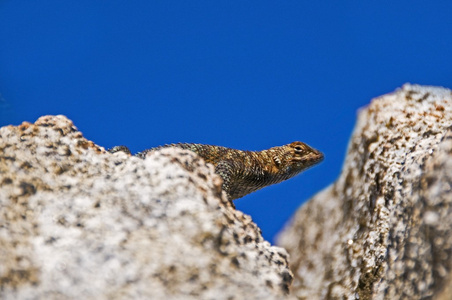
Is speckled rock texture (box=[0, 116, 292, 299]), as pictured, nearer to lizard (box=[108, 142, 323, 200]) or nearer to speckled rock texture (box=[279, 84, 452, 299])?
speckled rock texture (box=[279, 84, 452, 299])

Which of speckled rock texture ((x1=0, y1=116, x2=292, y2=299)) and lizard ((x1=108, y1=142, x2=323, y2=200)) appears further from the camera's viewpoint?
lizard ((x1=108, y1=142, x2=323, y2=200))

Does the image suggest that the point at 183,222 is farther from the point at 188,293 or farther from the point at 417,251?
the point at 417,251

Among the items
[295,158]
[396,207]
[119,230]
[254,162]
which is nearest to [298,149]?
[295,158]

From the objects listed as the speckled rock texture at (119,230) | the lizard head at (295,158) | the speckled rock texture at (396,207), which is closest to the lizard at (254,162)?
the lizard head at (295,158)

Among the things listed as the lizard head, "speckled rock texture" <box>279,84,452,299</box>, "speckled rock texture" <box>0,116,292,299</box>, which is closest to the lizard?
the lizard head

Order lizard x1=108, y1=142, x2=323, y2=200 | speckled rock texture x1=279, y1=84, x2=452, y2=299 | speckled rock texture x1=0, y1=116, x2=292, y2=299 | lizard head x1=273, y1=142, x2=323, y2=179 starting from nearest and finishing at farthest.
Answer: speckled rock texture x1=0, y1=116, x2=292, y2=299, speckled rock texture x1=279, y1=84, x2=452, y2=299, lizard x1=108, y1=142, x2=323, y2=200, lizard head x1=273, y1=142, x2=323, y2=179

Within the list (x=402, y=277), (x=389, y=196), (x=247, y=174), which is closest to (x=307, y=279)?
(x=247, y=174)

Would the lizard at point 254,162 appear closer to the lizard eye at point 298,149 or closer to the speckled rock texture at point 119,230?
the lizard eye at point 298,149
